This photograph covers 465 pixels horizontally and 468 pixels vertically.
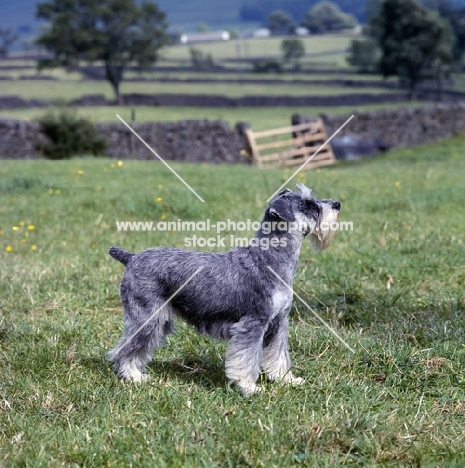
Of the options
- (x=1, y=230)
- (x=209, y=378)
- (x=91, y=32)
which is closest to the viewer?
(x=209, y=378)

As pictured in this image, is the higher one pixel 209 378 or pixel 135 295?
pixel 135 295

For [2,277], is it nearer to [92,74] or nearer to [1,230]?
[1,230]

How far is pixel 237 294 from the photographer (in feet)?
15.7

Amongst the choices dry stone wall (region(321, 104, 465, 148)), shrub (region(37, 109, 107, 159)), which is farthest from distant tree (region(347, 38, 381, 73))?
shrub (region(37, 109, 107, 159))

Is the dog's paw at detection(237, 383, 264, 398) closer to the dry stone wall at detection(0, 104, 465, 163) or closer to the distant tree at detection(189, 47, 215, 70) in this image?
the dry stone wall at detection(0, 104, 465, 163)

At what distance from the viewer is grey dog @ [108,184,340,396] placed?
471cm

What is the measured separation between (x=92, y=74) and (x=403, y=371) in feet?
129

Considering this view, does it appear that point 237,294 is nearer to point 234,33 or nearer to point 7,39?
point 234,33

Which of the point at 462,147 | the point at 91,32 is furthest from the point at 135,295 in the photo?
the point at 91,32

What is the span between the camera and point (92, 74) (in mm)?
41625

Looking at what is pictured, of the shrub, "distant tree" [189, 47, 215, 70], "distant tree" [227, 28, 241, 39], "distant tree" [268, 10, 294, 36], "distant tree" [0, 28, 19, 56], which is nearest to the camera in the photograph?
the shrub

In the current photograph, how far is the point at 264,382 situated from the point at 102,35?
3575 cm

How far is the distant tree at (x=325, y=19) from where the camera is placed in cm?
3491

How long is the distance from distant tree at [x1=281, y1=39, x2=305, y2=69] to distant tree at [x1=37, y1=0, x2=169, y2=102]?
761cm
